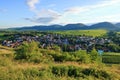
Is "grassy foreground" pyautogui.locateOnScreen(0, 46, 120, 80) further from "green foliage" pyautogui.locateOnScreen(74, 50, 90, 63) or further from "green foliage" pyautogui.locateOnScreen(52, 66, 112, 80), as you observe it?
"green foliage" pyautogui.locateOnScreen(74, 50, 90, 63)

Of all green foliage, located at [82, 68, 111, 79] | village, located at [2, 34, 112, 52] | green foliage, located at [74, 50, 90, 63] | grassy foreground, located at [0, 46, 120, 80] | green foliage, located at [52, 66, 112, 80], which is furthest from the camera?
village, located at [2, 34, 112, 52]

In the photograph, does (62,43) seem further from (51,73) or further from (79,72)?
(51,73)

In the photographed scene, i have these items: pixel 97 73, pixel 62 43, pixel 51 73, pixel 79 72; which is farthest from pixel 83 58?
pixel 62 43

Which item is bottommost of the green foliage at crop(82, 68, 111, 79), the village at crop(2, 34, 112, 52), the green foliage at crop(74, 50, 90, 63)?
the village at crop(2, 34, 112, 52)

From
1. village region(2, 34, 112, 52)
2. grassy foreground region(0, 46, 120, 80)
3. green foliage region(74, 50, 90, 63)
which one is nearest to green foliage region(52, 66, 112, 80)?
grassy foreground region(0, 46, 120, 80)

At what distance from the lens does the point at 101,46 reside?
126 metres

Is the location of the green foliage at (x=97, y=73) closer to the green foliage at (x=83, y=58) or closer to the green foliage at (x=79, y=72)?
the green foliage at (x=79, y=72)

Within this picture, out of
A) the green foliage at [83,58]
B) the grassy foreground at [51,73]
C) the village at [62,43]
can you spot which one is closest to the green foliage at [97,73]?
the grassy foreground at [51,73]

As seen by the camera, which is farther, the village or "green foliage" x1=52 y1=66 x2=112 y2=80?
the village

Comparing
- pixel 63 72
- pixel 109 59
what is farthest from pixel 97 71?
pixel 109 59

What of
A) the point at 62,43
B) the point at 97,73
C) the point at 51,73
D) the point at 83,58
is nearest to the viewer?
the point at 51,73

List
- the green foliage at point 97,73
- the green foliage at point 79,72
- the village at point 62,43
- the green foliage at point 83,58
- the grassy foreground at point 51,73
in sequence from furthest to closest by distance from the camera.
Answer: the village at point 62,43 → the green foliage at point 83,58 → the green foliage at point 97,73 → the green foliage at point 79,72 → the grassy foreground at point 51,73

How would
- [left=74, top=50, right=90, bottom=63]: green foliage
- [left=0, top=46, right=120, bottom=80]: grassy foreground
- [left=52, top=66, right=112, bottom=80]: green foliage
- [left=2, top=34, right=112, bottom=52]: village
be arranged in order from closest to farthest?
[left=0, top=46, right=120, bottom=80]: grassy foreground → [left=52, top=66, right=112, bottom=80]: green foliage → [left=74, top=50, right=90, bottom=63]: green foliage → [left=2, top=34, right=112, bottom=52]: village

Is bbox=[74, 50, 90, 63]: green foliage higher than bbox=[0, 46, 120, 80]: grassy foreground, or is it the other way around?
bbox=[0, 46, 120, 80]: grassy foreground
